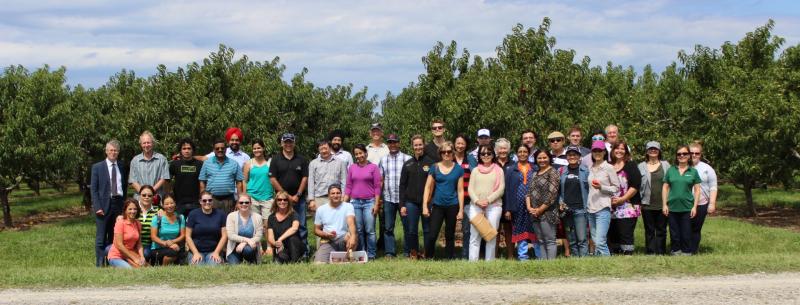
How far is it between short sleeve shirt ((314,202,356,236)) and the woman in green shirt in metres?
4.47

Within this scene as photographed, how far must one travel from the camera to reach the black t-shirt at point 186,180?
1148cm

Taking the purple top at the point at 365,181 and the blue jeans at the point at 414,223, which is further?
the purple top at the point at 365,181

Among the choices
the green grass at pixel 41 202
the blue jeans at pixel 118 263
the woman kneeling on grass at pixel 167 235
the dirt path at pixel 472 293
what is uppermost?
the woman kneeling on grass at pixel 167 235

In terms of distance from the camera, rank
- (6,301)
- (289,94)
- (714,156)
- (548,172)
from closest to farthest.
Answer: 1. (6,301)
2. (548,172)
3. (714,156)
4. (289,94)

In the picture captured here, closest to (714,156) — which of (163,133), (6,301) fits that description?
(163,133)

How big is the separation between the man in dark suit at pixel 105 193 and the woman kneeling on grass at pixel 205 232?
138 centimetres

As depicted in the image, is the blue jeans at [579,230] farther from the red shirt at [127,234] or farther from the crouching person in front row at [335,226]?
the red shirt at [127,234]

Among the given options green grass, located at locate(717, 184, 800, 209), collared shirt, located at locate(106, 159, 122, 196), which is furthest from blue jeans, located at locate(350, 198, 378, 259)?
green grass, located at locate(717, 184, 800, 209)

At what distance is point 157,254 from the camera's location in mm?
10547

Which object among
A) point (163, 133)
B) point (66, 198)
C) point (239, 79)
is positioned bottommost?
point (66, 198)

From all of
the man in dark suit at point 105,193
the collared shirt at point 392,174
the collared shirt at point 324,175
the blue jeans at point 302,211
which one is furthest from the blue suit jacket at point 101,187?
the collared shirt at point 392,174

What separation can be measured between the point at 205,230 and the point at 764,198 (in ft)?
80.6

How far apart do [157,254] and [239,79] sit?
13.3 m

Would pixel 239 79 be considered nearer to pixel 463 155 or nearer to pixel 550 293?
pixel 463 155
